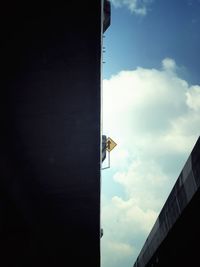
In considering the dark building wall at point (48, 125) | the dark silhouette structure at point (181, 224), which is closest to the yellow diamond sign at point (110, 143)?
the dark building wall at point (48, 125)

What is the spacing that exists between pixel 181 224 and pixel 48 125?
5.18 meters

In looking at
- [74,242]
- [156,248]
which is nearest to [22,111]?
[156,248]

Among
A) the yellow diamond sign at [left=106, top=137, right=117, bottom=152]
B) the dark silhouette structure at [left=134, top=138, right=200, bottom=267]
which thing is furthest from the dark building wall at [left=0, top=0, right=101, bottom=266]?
the yellow diamond sign at [left=106, top=137, right=117, bottom=152]

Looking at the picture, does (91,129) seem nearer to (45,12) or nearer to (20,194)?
(45,12)

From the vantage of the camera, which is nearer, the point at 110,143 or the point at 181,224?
the point at 181,224

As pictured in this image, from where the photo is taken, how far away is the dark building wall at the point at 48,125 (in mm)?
6550

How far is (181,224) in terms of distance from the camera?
384 inches

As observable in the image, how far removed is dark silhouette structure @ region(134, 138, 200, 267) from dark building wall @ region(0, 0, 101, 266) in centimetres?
268

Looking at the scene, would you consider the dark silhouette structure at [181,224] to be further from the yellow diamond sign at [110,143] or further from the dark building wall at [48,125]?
the yellow diamond sign at [110,143]

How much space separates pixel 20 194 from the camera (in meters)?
12.3

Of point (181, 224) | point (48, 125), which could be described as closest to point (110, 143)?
point (181, 224)

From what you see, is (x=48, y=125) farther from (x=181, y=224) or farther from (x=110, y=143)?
(x=110, y=143)

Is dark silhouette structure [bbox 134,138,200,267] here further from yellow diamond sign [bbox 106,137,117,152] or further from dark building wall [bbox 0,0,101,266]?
yellow diamond sign [bbox 106,137,117,152]

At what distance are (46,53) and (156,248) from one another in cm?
975
